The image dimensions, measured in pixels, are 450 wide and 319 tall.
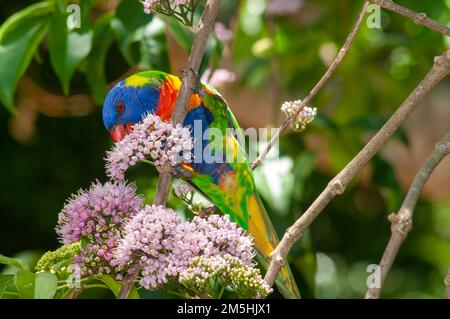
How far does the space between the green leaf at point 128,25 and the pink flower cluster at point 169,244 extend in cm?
93

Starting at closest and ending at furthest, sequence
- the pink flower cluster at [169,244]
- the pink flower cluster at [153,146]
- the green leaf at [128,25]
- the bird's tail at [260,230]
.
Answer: the pink flower cluster at [169,244]
the pink flower cluster at [153,146]
the bird's tail at [260,230]
the green leaf at [128,25]

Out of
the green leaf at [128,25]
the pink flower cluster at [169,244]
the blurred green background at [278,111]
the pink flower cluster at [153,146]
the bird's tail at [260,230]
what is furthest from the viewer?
the blurred green background at [278,111]

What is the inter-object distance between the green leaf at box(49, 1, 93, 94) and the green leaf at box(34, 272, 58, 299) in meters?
0.87

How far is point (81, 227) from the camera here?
1400mm

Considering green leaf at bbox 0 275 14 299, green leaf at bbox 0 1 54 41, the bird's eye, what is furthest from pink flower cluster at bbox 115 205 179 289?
green leaf at bbox 0 1 54 41

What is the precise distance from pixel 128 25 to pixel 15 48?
35 cm

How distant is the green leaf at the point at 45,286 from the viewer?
133cm

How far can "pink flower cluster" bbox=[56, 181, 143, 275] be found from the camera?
4.49 ft

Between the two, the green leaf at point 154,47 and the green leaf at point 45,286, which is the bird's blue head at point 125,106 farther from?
the green leaf at point 154,47

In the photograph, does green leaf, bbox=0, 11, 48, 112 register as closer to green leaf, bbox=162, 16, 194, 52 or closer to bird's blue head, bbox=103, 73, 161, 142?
green leaf, bbox=162, 16, 194, 52

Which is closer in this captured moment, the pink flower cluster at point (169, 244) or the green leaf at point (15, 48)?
the pink flower cluster at point (169, 244)

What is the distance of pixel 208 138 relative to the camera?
5.88 ft

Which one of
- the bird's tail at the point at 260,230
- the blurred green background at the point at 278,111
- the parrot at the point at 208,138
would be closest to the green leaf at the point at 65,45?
the blurred green background at the point at 278,111

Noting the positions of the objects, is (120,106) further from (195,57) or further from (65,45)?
(65,45)
